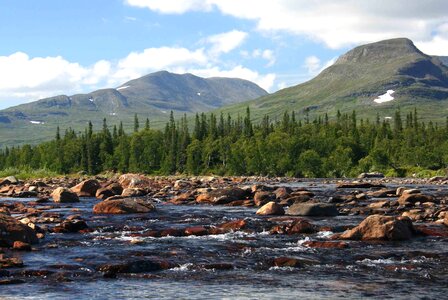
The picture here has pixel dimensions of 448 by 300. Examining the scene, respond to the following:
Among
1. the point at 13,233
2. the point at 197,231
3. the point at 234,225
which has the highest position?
the point at 13,233

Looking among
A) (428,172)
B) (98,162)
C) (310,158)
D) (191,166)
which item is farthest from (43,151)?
(428,172)

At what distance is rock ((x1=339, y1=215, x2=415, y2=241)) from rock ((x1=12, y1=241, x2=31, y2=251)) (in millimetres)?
15001

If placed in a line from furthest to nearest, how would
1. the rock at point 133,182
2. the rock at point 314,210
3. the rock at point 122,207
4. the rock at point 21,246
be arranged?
the rock at point 133,182 < the rock at point 122,207 < the rock at point 314,210 < the rock at point 21,246

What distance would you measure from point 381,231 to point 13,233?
17.7 m

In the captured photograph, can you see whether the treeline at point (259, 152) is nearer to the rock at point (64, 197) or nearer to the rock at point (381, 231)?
the rock at point (64, 197)

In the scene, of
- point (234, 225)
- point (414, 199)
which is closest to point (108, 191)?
point (234, 225)

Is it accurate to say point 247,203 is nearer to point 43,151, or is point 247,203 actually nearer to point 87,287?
point 87,287

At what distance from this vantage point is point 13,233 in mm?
25453

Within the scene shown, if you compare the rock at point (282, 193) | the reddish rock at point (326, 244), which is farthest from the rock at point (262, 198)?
the reddish rock at point (326, 244)

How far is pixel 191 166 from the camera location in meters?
Answer: 151

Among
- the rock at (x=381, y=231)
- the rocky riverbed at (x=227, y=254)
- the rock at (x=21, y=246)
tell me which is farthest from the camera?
A: the rock at (x=381, y=231)

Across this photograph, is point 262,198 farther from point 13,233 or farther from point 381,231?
point 13,233

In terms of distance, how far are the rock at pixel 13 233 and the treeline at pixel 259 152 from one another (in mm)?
104987

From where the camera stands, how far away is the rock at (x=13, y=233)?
2491cm
